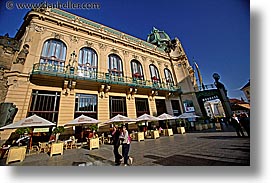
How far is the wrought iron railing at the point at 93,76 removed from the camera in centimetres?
588

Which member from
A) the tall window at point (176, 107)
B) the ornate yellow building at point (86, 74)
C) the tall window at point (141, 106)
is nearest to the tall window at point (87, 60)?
the ornate yellow building at point (86, 74)

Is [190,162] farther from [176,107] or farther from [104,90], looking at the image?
[176,107]

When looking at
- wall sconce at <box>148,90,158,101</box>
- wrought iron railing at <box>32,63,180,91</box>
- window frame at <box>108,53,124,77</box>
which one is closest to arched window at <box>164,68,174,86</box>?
wrought iron railing at <box>32,63,180,91</box>

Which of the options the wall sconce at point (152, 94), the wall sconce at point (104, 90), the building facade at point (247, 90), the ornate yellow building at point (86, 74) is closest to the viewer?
the building facade at point (247, 90)

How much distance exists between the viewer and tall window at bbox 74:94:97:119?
21.2 ft

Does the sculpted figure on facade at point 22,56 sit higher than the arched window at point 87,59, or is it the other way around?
the arched window at point 87,59

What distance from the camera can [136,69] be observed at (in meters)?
9.78

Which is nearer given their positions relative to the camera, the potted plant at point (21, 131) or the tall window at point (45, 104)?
the potted plant at point (21, 131)

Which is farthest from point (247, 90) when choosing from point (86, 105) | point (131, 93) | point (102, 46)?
point (102, 46)

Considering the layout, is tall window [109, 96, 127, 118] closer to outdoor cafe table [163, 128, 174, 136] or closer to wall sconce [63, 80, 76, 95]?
wall sconce [63, 80, 76, 95]

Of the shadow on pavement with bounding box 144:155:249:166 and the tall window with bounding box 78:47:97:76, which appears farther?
the tall window with bounding box 78:47:97:76

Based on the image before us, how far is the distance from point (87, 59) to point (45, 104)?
3594mm

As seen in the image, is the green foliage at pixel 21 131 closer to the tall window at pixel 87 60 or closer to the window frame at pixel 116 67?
the tall window at pixel 87 60
